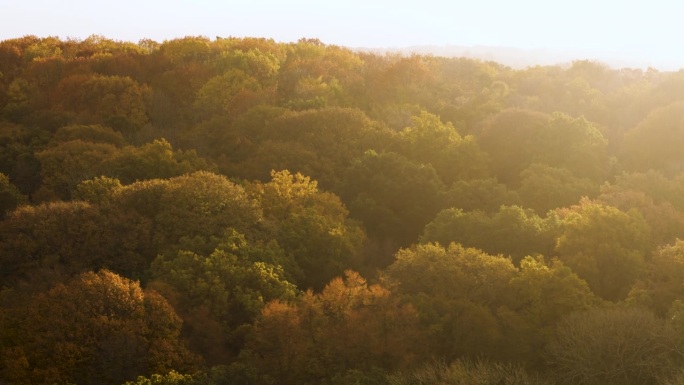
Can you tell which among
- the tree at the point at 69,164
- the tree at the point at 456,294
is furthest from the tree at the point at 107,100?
the tree at the point at 456,294

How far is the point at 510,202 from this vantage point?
53688 mm

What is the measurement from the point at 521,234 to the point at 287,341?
1892 cm

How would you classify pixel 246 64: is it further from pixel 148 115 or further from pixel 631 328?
pixel 631 328

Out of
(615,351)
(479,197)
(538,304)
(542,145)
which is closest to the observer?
(615,351)

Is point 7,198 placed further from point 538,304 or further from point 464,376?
point 464,376

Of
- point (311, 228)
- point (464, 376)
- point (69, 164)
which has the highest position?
point (69, 164)

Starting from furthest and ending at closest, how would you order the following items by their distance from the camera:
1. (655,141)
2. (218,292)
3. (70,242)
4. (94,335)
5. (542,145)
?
1. (655,141)
2. (542,145)
3. (70,242)
4. (218,292)
5. (94,335)

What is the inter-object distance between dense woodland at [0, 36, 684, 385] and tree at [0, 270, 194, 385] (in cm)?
9

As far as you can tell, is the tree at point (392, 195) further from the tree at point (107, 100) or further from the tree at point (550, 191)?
the tree at point (107, 100)

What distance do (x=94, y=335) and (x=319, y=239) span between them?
54.4ft

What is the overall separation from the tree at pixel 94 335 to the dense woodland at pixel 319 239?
0.09 meters

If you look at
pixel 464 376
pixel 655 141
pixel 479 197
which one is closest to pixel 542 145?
pixel 479 197

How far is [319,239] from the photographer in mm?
45656

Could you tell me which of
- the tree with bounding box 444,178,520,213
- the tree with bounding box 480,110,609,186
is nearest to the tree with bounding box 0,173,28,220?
the tree with bounding box 444,178,520,213
